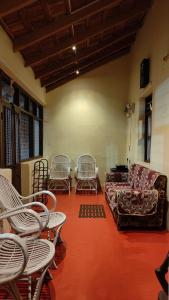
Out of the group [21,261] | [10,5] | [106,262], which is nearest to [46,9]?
[10,5]

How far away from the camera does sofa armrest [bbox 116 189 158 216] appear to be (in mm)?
3637

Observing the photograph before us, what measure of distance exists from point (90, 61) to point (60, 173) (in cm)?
311

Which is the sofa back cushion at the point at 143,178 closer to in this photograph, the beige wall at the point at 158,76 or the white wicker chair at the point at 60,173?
the beige wall at the point at 158,76

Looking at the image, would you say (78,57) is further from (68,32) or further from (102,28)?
(68,32)

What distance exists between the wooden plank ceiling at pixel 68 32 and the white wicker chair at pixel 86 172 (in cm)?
225

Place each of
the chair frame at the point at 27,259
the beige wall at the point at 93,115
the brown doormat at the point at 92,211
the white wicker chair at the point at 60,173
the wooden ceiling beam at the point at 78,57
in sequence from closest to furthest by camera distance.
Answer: the chair frame at the point at 27,259 → the brown doormat at the point at 92,211 → the wooden ceiling beam at the point at 78,57 → the white wicker chair at the point at 60,173 → the beige wall at the point at 93,115

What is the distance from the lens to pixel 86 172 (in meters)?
6.97

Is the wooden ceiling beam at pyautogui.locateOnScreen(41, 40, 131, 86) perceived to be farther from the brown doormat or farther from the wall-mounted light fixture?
the brown doormat

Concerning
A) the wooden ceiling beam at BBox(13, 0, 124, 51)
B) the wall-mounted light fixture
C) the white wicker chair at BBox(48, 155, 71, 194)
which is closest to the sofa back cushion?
the wall-mounted light fixture

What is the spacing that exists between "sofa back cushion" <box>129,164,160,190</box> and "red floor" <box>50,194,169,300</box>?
2.55 feet

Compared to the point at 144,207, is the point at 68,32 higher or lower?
higher

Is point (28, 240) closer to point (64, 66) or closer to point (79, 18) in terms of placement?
point (79, 18)

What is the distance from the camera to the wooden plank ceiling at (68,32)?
3486mm

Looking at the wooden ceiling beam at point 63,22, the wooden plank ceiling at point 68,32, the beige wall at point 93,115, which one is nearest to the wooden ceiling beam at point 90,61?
the wooden plank ceiling at point 68,32
